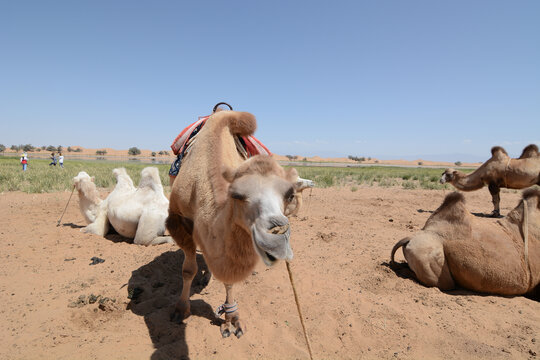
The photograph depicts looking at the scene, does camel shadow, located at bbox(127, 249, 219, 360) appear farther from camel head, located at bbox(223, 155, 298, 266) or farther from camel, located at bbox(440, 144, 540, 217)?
camel, located at bbox(440, 144, 540, 217)

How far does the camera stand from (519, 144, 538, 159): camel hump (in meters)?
9.03

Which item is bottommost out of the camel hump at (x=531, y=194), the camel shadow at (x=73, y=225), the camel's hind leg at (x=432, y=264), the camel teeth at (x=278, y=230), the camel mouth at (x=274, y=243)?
the camel shadow at (x=73, y=225)

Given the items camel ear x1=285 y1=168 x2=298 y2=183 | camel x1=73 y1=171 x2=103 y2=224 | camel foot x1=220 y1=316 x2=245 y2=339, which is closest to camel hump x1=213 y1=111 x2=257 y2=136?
camel ear x1=285 y1=168 x2=298 y2=183

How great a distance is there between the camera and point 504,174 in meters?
9.02

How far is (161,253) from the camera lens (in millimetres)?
5117

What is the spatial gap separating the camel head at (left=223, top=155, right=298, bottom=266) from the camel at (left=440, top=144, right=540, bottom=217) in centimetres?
980

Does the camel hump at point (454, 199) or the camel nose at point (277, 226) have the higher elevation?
the camel nose at point (277, 226)

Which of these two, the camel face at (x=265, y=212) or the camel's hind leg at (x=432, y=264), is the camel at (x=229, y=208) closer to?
the camel face at (x=265, y=212)

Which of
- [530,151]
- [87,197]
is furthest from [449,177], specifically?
[87,197]

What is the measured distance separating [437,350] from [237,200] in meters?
2.58

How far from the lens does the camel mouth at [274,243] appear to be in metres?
1.68

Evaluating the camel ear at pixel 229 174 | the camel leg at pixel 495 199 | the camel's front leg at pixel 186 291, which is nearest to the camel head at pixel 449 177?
the camel leg at pixel 495 199

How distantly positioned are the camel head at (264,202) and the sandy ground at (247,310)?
148cm

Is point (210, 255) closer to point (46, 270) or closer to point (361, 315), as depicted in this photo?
point (361, 315)
